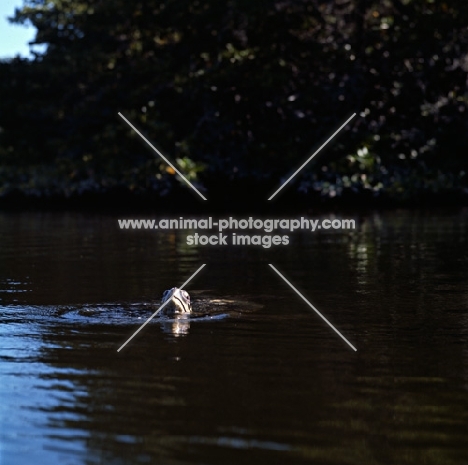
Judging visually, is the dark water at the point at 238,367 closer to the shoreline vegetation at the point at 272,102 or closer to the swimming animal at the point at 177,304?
the swimming animal at the point at 177,304

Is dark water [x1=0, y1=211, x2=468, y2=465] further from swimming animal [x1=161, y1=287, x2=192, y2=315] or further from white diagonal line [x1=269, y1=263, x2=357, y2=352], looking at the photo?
swimming animal [x1=161, y1=287, x2=192, y2=315]

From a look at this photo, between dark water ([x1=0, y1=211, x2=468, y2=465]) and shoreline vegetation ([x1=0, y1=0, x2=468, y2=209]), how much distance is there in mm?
16377

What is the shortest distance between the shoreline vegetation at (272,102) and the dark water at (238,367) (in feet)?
53.7

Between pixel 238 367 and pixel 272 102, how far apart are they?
79.3 feet

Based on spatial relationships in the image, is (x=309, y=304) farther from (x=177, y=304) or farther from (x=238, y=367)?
(x=238, y=367)

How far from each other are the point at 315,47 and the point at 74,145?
25.4 ft

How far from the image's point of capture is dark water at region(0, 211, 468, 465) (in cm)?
542

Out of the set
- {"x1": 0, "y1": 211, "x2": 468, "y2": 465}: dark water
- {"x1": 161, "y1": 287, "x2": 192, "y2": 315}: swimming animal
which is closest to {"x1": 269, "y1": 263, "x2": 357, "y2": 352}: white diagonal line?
{"x1": 0, "y1": 211, "x2": 468, "y2": 465}: dark water

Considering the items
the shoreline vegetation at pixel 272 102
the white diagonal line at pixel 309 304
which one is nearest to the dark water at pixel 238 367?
the white diagonal line at pixel 309 304

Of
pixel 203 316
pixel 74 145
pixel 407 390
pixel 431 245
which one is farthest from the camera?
pixel 74 145

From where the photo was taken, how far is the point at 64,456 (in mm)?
5203

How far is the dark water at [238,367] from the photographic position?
5422 millimetres

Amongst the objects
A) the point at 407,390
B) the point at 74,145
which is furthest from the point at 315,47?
the point at 407,390

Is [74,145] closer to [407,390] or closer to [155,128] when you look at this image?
[155,128]
